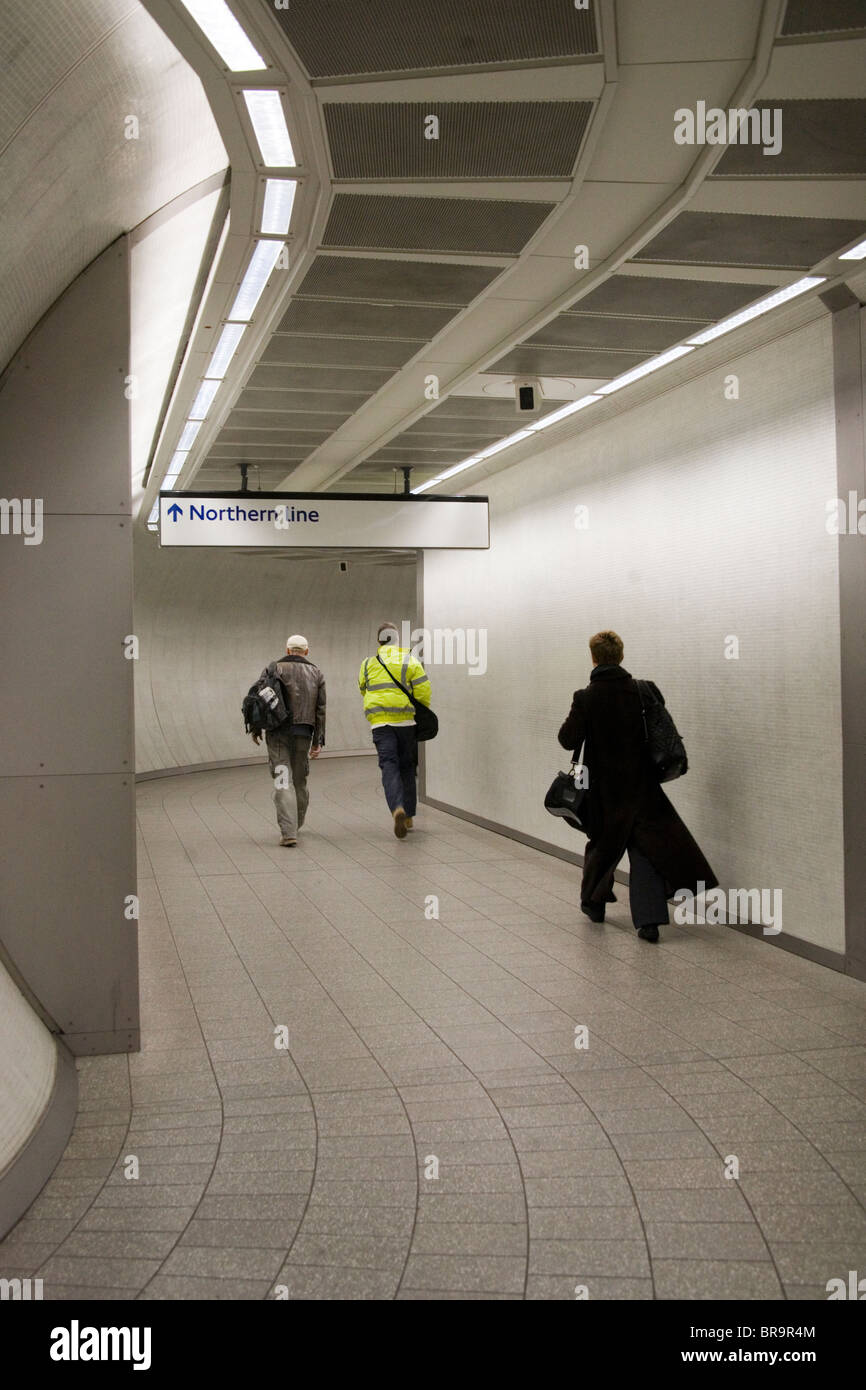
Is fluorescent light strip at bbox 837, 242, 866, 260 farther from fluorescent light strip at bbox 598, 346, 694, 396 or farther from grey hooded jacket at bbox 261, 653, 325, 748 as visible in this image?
grey hooded jacket at bbox 261, 653, 325, 748

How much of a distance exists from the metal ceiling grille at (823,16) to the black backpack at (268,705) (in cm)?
797

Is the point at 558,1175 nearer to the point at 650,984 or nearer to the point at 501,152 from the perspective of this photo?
the point at 650,984

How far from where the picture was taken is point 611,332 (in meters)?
6.75

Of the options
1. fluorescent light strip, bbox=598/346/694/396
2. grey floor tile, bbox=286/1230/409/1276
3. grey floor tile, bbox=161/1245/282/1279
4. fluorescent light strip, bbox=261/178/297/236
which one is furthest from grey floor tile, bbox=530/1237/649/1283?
fluorescent light strip, bbox=598/346/694/396

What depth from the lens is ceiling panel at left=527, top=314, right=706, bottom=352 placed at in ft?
21.4

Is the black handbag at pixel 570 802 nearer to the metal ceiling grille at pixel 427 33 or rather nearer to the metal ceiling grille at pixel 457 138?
the metal ceiling grille at pixel 457 138

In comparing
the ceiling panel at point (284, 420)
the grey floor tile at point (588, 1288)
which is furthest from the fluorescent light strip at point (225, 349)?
the grey floor tile at point (588, 1288)

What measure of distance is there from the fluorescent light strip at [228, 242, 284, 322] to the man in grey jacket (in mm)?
5039

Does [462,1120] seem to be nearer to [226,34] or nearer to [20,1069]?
[20,1069]

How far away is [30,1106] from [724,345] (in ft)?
18.6

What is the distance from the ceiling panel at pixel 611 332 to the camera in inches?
257

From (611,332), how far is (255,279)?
2126 millimetres

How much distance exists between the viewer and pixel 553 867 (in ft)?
32.3
